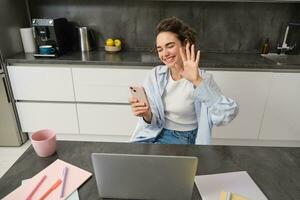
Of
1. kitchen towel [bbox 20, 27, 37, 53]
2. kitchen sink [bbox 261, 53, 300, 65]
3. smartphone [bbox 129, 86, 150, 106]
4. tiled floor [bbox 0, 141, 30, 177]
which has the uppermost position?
kitchen towel [bbox 20, 27, 37, 53]

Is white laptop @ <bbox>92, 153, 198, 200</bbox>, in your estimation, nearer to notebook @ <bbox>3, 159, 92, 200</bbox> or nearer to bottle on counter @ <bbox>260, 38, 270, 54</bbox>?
notebook @ <bbox>3, 159, 92, 200</bbox>

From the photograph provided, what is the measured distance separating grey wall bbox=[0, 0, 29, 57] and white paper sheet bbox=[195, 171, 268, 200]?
79.6 inches

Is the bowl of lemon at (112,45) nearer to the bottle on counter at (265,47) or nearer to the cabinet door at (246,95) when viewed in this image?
the cabinet door at (246,95)

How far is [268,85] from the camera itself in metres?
1.99

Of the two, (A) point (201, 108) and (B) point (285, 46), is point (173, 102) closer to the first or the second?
(A) point (201, 108)

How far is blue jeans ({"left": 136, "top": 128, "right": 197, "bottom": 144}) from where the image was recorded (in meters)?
1.28

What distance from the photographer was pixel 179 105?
127 centimetres

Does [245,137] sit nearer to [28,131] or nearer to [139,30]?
[139,30]

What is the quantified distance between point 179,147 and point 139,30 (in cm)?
181

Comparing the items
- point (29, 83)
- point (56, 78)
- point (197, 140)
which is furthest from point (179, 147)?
point (29, 83)

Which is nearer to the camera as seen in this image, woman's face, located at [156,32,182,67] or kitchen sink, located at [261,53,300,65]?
woman's face, located at [156,32,182,67]

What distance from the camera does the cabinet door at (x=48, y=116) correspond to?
2.15 m

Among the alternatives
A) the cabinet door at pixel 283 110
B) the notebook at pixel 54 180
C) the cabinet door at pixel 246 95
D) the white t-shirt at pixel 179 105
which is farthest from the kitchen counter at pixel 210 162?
the cabinet door at pixel 283 110

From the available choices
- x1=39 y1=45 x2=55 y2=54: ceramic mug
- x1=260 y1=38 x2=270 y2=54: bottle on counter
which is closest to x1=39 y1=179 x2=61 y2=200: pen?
x1=39 y1=45 x2=55 y2=54: ceramic mug
